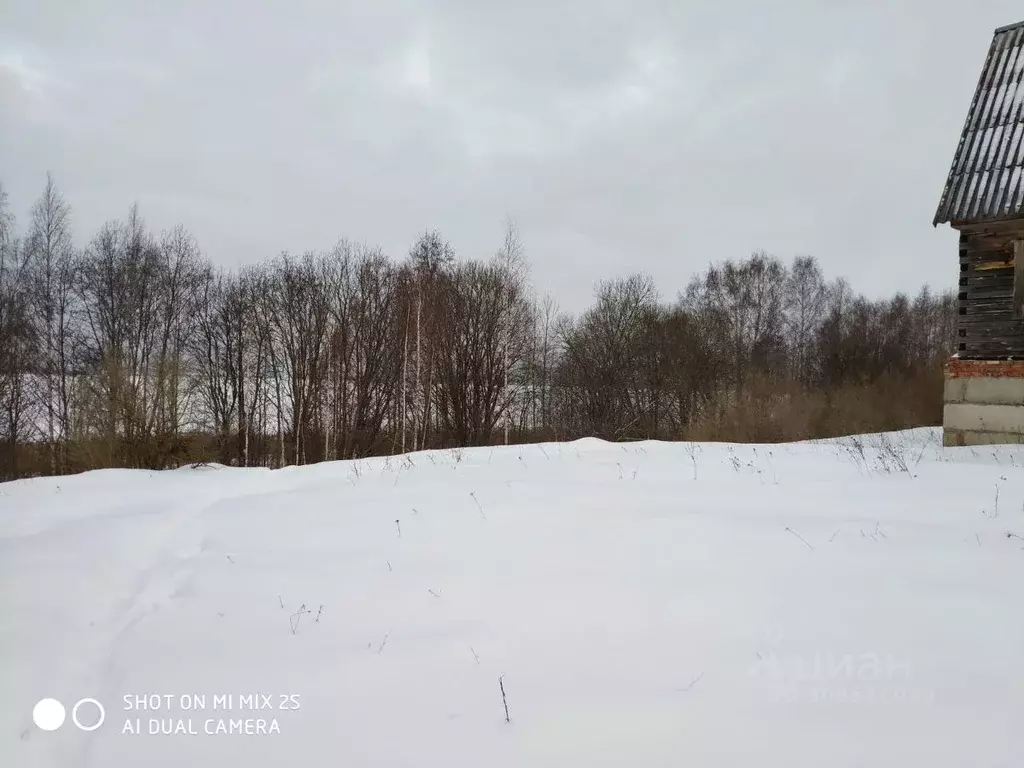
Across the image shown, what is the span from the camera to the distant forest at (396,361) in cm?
2203

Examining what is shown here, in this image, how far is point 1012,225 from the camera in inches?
380

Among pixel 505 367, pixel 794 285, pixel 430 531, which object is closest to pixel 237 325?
pixel 505 367

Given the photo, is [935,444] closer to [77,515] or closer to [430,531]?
[430,531]

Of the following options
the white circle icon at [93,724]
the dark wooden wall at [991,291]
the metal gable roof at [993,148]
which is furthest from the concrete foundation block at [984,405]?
the white circle icon at [93,724]

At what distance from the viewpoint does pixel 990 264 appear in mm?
10055

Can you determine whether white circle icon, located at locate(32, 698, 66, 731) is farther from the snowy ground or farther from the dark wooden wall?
the dark wooden wall

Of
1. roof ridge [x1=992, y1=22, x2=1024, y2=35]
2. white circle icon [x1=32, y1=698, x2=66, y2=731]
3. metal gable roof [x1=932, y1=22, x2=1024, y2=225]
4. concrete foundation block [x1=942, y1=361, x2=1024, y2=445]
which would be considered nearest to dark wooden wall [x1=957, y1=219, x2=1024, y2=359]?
concrete foundation block [x1=942, y1=361, x2=1024, y2=445]

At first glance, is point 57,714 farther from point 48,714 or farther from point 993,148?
point 993,148

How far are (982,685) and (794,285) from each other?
46.0m

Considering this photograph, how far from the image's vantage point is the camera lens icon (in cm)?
261

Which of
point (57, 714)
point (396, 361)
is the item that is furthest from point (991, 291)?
point (396, 361)

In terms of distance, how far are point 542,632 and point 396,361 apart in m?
26.9

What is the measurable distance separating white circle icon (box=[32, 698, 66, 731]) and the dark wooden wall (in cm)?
1325

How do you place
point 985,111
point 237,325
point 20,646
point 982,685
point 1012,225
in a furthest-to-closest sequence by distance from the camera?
point 237,325, point 985,111, point 1012,225, point 20,646, point 982,685
